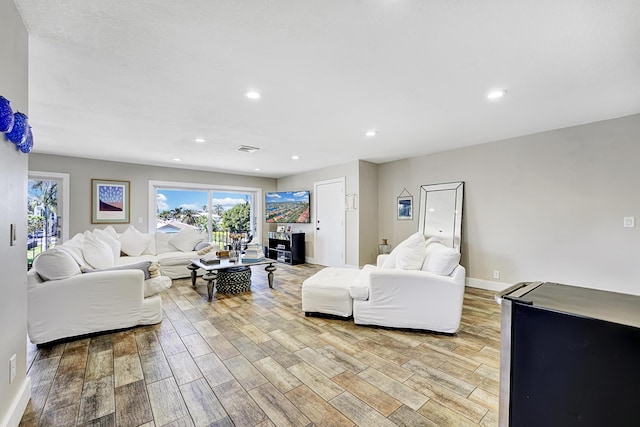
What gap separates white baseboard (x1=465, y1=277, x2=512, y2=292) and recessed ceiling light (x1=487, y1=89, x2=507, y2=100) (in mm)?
2800

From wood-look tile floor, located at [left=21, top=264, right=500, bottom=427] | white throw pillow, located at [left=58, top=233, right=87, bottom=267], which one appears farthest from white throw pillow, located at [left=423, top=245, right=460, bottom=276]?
white throw pillow, located at [left=58, top=233, right=87, bottom=267]

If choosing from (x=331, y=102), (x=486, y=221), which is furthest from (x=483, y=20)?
(x=486, y=221)

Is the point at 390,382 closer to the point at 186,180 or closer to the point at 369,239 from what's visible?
the point at 369,239

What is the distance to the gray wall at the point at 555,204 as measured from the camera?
311cm

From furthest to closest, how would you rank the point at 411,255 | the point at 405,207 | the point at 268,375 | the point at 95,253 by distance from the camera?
the point at 405,207 → the point at 95,253 → the point at 411,255 → the point at 268,375

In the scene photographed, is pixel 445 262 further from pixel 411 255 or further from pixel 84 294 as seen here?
pixel 84 294

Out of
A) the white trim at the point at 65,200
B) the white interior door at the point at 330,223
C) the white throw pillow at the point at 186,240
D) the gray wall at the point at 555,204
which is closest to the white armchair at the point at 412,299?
the gray wall at the point at 555,204

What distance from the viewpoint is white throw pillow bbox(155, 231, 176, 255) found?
527 centimetres

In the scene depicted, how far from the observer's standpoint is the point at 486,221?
4211 mm

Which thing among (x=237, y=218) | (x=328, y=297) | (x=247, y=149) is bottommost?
(x=328, y=297)

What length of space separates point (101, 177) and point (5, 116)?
498 centimetres

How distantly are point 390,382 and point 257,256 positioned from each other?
2976 mm

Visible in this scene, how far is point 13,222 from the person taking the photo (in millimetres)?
1502

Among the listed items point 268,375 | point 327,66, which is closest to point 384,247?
point 268,375
